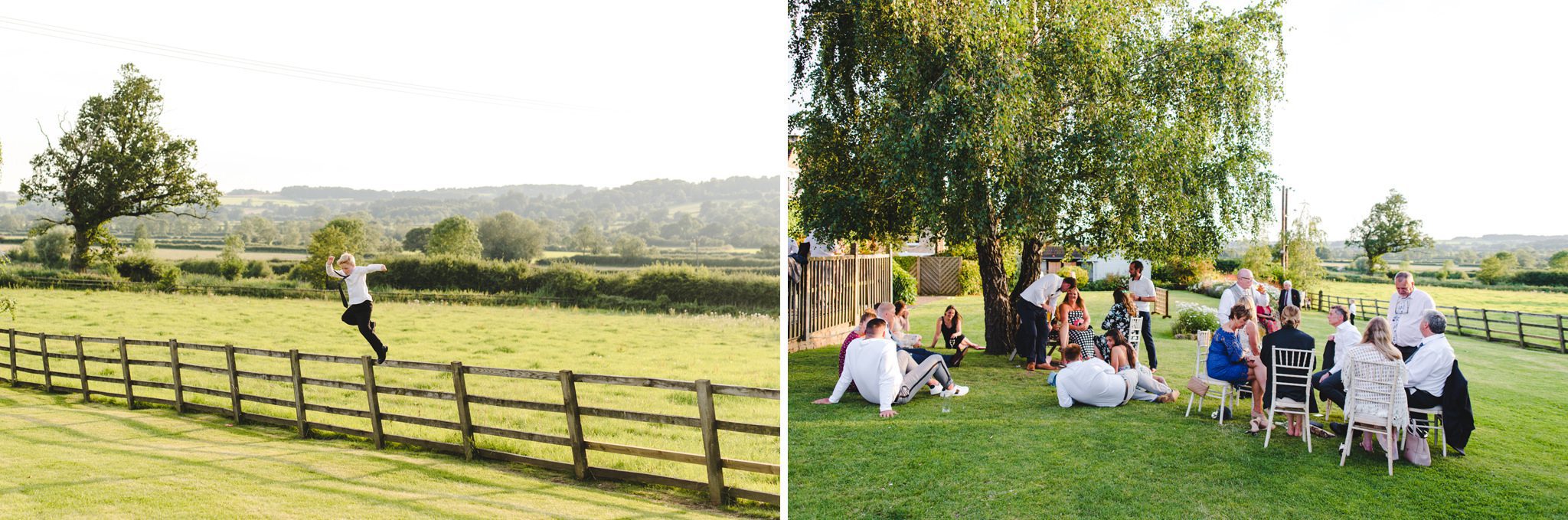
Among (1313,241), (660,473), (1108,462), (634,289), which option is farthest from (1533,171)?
(634,289)

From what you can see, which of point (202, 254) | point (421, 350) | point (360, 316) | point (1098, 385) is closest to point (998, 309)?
point (1098, 385)

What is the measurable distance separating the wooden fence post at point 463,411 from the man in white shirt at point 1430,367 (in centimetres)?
548

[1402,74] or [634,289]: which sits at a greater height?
[1402,74]

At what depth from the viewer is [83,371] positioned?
14.8ft

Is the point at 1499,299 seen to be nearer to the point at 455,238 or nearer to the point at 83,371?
the point at 455,238

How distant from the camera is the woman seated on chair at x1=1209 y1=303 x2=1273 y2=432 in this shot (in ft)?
16.1

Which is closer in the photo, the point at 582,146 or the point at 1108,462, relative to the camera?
the point at 1108,462

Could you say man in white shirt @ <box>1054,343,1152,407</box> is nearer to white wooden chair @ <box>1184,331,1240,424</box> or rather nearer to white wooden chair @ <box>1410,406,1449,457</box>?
white wooden chair @ <box>1184,331,1240,424</box>

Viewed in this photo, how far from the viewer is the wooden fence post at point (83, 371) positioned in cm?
447

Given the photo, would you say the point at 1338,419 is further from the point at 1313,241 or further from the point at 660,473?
the point at 660,473

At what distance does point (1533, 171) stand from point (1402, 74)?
86 centimetres

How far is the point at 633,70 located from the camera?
9398 mm

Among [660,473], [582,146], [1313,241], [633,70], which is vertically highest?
[633,70]

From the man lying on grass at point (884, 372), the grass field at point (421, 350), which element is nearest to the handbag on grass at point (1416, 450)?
the man lying on grass at point (884, 372)
